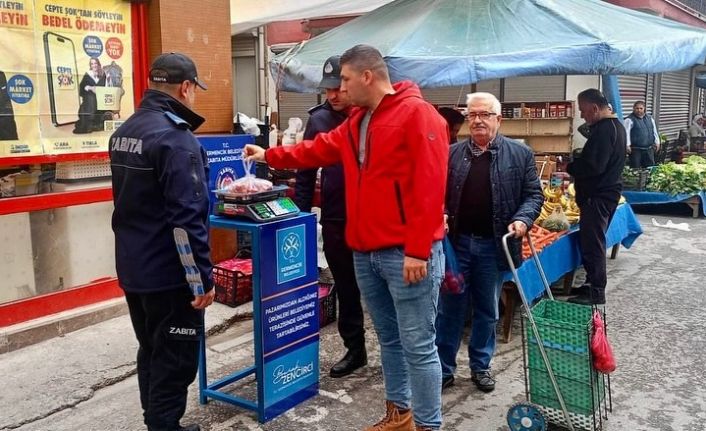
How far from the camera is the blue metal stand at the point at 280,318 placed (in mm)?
3629

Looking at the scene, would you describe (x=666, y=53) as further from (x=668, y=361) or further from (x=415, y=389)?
(x=415, y=389)

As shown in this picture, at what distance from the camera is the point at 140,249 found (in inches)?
122

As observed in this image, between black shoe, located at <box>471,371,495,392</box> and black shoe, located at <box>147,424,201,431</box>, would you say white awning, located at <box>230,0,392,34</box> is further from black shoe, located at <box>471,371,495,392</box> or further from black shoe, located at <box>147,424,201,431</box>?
black shoe, located at <box>147,424,201,431</box>

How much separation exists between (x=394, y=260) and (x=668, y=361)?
2.80 meters

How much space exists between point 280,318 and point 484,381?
146 centimetres

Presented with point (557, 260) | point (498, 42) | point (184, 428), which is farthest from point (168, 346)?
Result: point (498, 42)

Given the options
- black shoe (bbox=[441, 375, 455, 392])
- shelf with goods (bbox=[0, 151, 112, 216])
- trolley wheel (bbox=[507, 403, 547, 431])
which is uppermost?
shelf with goods (bbox=[0, 151, 112, 216])

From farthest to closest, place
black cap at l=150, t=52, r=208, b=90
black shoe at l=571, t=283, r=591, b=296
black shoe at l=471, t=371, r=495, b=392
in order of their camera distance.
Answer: black shoe at l=571, t=283, r=591, b=296, black shoe at l=471, t=371, r=495, b=392, black cap at l=150, t=52, r=208, b=90

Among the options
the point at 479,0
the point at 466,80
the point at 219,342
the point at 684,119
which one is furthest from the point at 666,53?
the point at 684,119

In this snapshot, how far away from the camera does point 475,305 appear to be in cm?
419

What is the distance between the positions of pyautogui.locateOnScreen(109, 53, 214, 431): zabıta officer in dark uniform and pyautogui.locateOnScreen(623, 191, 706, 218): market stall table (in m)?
9.68

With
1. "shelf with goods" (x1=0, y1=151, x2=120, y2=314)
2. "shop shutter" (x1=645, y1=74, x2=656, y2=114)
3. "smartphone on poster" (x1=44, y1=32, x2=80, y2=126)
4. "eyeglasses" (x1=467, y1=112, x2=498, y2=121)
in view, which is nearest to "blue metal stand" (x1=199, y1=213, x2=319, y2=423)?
"eyeglasses" (x1=467, y1=112, x2=498, y2=121)

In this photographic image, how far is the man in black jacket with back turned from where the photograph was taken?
573cm

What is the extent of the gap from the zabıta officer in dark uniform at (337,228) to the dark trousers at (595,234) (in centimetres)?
260
